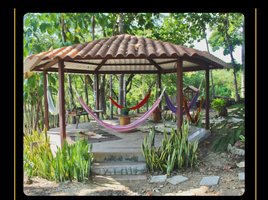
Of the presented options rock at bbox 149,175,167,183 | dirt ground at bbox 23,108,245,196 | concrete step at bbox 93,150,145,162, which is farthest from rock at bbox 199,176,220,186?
concrete step at bbox 93,150,145,162

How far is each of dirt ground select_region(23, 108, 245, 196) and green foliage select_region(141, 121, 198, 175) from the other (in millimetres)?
116

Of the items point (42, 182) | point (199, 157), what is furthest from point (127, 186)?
point (199, 157)

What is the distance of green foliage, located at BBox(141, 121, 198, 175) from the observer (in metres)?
3.20

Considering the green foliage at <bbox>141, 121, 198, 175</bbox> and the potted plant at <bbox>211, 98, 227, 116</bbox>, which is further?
the potted plant at <bbox>211, 98, 227, 116</bbox>

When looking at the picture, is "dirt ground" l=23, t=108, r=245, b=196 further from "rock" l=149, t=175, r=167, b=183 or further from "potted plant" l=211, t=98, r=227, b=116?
"potted plant" l=211, t=98, r=227, b=116

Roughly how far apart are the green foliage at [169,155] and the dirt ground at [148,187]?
4.6 inches

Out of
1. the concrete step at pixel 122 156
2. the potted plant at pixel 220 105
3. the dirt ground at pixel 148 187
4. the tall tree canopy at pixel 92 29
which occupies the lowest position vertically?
the dirt ground at pixel 148 187

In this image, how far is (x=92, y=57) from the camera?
330 cm

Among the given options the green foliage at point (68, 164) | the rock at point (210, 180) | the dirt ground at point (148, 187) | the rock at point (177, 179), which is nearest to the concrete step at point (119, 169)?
the dirt ground at point (148, 187)

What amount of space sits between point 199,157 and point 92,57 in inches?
108

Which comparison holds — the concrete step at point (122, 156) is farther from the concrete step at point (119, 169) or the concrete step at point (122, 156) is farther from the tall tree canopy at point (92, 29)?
the tall tree canopy at point (92, 29)

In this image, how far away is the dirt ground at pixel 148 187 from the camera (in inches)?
103
